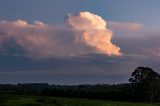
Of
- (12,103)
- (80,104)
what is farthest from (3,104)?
(80,104)

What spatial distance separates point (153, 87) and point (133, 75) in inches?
316

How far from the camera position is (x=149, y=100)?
13125cm

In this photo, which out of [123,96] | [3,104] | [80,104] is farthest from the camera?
[123,96]

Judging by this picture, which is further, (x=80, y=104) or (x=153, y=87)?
(x=153, y=87)

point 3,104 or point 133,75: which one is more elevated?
point 133,75

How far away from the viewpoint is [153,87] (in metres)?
132

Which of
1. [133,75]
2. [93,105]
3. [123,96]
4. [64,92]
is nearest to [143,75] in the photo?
[133,75]

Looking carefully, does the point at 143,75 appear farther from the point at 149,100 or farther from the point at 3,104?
the point at 3,104

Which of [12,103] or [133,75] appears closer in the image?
[12,103]

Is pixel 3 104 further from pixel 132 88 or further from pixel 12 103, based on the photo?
pixel 132 88

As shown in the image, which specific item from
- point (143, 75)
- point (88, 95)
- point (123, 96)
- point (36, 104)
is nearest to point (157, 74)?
point (143, 75)

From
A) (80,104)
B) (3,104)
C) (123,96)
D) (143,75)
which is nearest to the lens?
(3,104)

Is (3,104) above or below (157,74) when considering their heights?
below

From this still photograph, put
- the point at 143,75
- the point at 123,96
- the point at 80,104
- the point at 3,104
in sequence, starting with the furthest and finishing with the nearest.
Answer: the point at 143,75 → the point at 123,96 → the point at 80,104 → the point at 3,104
